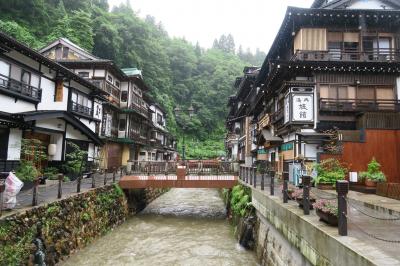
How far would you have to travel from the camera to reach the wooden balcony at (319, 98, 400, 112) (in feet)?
58.2

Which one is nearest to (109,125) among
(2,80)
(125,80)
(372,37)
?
(125,80)

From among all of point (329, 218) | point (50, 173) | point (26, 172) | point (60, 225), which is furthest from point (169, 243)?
point (329, 218)

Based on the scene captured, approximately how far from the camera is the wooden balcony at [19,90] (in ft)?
48.1

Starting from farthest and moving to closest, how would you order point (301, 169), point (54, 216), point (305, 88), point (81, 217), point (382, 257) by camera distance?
1. point (305, 88)
2. point (301, 169)
3. point (81, 217)
4. point (54, 216)
5. point (382, 257)

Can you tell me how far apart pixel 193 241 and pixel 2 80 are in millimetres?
12977

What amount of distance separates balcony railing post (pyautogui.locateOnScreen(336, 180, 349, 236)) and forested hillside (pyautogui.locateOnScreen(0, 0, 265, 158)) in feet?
122

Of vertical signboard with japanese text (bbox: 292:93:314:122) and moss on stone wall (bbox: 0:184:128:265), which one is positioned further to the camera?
vertical signboard with japanese text (bbox: 292:93:314:122)

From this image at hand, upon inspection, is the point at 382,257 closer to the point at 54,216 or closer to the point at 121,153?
the point at 54,216

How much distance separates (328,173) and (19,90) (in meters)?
17.4

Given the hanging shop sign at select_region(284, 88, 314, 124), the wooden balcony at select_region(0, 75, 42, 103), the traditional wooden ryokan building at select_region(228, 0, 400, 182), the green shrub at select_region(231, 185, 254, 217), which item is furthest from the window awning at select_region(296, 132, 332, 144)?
the wooden balcony at select_region(0, 75, 42, 103)

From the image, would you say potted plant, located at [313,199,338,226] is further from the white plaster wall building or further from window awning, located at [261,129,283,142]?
window awning, located at [261,129,283,142]

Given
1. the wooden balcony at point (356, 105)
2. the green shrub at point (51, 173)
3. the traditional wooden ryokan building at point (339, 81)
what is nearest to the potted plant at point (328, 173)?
the traditional wooden ryokan building at point (339, 81)

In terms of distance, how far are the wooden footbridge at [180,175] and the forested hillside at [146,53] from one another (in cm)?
2411

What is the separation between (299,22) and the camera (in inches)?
746
